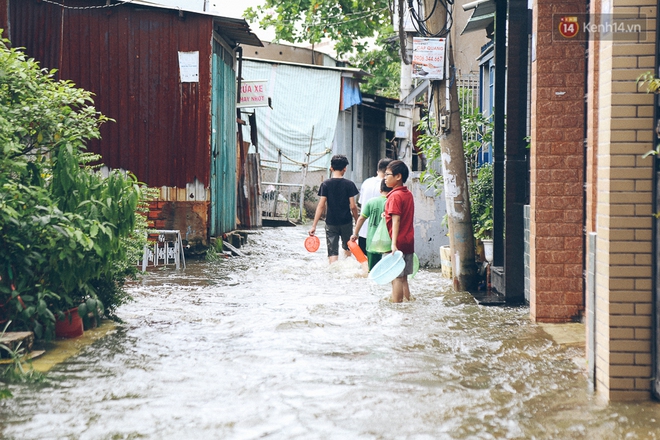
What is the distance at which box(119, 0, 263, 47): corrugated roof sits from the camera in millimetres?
13094

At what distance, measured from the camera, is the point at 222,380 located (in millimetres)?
5359

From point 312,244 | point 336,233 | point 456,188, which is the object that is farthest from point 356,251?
point 456,188

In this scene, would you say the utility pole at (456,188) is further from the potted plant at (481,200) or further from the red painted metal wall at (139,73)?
the red painted metal wall at (139,73)

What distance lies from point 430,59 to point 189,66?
205 inches

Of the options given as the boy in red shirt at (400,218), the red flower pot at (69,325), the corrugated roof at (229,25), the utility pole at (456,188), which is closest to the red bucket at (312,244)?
the utility pole at (456,188)

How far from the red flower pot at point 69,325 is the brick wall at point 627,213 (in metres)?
4.44

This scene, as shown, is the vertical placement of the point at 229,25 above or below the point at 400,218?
above

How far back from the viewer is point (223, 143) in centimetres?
1526

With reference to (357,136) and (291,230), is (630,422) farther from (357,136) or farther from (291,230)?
(357,136)

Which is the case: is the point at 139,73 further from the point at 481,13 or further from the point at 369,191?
the point at 481,13

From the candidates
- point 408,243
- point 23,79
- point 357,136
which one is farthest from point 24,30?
point 357,136

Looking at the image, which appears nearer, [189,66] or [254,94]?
[189,66]

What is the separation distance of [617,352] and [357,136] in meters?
24.8

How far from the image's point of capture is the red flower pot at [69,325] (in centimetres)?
661
